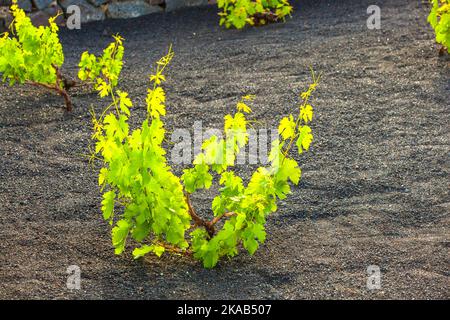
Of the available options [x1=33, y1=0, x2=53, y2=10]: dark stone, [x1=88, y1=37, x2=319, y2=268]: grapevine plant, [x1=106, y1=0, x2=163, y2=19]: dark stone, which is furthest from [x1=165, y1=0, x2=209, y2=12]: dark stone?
[x1=88, y1=37, x2=319, y2=268]: grapevine plant

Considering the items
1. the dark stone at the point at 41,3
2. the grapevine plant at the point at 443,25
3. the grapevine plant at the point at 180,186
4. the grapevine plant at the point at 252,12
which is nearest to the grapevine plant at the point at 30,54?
the dark stone at the point at 41,3

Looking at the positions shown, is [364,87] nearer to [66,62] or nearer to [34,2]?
[66,62]

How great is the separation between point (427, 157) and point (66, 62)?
3471mm

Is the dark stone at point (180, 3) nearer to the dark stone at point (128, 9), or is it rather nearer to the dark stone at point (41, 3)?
the dark stone at point (128, 9)

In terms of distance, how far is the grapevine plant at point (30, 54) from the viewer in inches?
270

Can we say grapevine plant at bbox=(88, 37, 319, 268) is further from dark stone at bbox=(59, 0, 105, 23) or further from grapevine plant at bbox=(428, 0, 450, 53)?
dark stone at bbox=(59, 0, 105, 23)

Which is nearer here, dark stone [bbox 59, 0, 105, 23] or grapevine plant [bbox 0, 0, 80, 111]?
grapevine plant [bbox 0, 0, 80, 111]

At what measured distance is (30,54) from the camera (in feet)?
22.7

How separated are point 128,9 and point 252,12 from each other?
131 cm

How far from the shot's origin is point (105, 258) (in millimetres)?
5121

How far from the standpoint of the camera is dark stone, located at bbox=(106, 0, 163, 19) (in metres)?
9.00

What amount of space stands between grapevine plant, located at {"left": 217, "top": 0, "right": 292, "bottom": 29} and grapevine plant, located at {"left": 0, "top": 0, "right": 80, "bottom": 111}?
198 centimetres

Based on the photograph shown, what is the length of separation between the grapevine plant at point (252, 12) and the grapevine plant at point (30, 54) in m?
1.98

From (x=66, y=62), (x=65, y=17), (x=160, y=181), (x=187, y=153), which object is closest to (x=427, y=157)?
(x=187, y=153)
